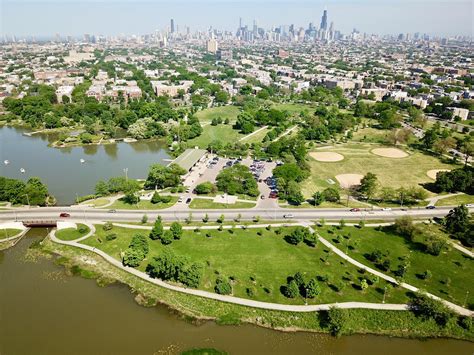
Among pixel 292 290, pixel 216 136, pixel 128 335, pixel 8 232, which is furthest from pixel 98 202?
pixel 216 136

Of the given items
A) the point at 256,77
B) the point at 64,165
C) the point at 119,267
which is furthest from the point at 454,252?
the point at 256,77

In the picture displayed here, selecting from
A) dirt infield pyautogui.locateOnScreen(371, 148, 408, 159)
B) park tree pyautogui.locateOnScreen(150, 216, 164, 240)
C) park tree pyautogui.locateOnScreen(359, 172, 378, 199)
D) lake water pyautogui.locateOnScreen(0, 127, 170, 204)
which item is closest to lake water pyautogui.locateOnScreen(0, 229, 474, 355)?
park tree pyautogui.locateOnScreen(150, 216, 164, 240)

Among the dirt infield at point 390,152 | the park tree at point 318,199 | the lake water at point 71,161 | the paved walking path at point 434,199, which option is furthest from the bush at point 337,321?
the dirt infield at point 390,152

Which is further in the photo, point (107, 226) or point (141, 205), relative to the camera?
point (141, 205)

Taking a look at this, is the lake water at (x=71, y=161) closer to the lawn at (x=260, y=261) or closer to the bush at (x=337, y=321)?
the lawn at (x=260, y=261)

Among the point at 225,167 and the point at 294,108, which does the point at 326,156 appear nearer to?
the point at 225,167

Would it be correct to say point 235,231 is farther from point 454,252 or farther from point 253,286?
point 454,252
